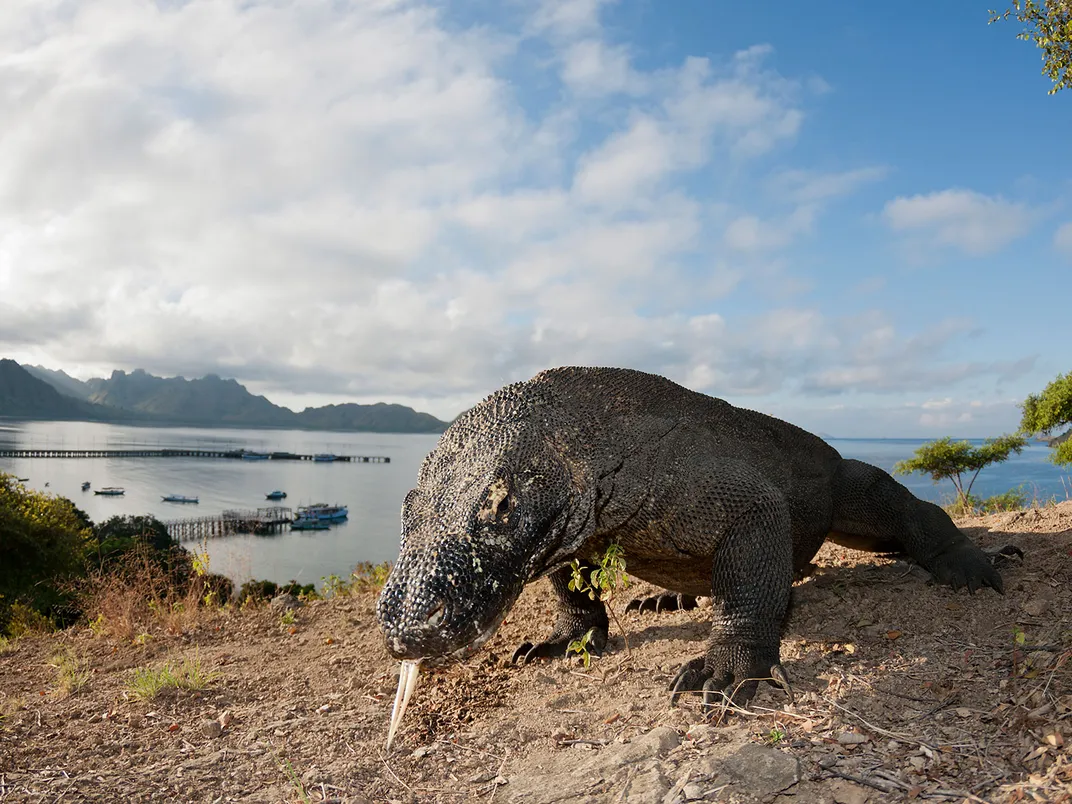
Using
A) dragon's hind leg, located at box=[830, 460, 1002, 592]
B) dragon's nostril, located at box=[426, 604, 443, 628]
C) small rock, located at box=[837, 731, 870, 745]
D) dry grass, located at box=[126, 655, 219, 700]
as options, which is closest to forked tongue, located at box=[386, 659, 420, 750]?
dragon's nostril, located at box=[426, 604, 443, 628]

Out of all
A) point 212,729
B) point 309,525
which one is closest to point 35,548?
point 212,729

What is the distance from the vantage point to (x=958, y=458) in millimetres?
28719

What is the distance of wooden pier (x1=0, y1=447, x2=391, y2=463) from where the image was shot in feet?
435

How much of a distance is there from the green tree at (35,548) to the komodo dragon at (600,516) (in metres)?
16.7

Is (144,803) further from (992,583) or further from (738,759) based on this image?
(992,583)

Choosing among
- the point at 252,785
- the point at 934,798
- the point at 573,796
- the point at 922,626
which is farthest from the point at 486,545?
the point at 922,626

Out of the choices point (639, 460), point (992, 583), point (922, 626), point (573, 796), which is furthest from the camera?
point (992, 583)

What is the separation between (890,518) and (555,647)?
10.4 feet

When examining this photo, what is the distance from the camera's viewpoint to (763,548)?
4.74m

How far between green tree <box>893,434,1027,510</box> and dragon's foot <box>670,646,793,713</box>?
2754cm

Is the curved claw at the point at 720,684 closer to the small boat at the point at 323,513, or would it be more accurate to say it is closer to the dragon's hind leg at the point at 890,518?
the dragon's hind leg at the point at 890,518

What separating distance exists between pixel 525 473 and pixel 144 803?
2652mm

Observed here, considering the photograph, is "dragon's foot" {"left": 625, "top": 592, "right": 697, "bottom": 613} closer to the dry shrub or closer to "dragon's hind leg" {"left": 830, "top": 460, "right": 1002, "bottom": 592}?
"dragon's hind leg" {"left": 830, "top": 460, "right": 1002, "bottom": 592}

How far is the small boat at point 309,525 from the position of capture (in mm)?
78438
